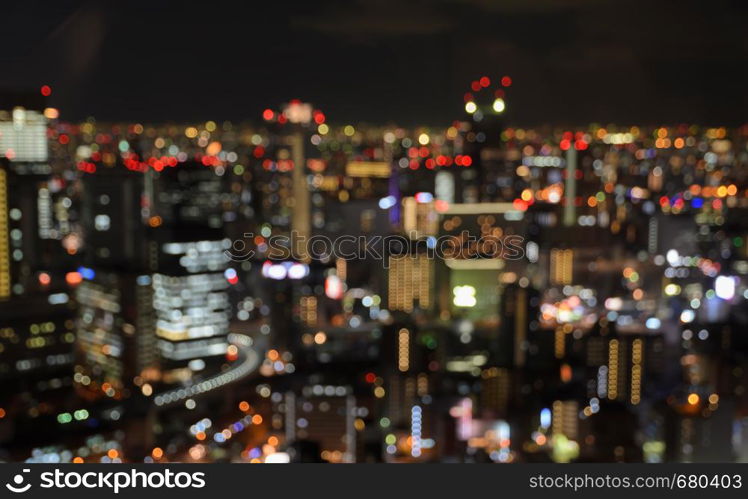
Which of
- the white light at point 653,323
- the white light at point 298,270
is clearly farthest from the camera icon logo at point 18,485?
the white light at point 653,323

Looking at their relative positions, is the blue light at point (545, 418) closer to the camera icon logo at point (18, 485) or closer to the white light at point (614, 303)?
the white light at point (614, 303)

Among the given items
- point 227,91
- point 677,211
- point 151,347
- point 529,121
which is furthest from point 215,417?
point 677,211

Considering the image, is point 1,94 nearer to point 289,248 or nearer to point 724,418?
point 289,248

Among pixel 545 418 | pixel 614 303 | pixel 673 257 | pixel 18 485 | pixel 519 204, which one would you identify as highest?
pixel 519 204

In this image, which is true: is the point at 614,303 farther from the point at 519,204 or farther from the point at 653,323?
the point at 519,204

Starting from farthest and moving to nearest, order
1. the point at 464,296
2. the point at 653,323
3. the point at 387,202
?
the point at 653,323, the point at 464,296, the point at 387,202

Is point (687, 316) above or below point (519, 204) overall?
below

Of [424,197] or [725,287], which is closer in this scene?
[424,197]

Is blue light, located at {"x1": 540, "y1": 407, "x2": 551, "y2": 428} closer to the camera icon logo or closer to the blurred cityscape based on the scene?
the blurred cityscape

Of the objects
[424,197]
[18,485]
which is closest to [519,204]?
[424,197]
